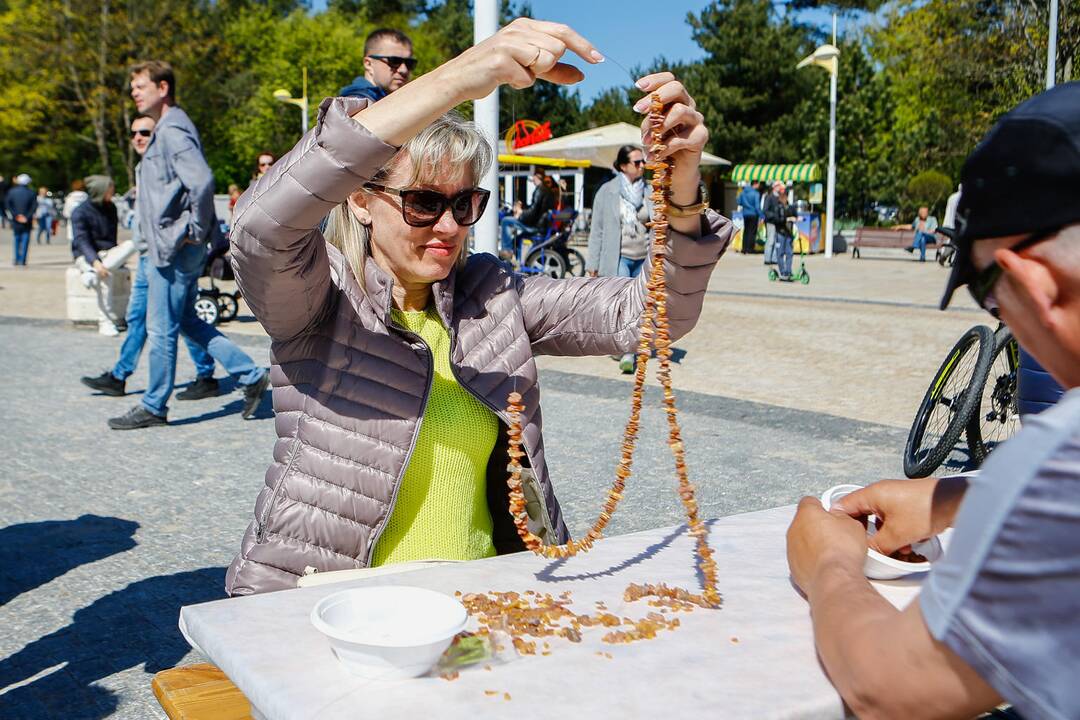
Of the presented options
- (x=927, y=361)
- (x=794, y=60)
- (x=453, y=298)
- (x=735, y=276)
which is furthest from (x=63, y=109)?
(x=453, y=298)

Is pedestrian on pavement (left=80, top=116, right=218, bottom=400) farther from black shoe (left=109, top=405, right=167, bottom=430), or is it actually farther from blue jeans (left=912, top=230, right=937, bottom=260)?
blue jeans (left=912, top=230, right=937, bottom=260)

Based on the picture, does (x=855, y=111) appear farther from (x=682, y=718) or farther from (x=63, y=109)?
(x=682, y=718)

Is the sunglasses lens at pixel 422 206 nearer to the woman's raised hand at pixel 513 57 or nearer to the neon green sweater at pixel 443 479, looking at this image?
the neon green sweater at pixel 443 479

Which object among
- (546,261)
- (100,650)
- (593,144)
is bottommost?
(100,650)

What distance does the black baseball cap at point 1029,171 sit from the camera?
3.47 feet

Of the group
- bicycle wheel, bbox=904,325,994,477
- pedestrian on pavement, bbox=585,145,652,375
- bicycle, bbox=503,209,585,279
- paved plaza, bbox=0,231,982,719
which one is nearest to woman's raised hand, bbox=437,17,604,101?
paved plaza, bbox=0,231,982,719

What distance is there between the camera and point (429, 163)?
7.52ft

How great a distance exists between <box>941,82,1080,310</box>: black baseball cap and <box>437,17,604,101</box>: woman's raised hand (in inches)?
32.7

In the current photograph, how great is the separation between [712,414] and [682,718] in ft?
19.4

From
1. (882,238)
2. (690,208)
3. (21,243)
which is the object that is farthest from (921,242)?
(690,208)

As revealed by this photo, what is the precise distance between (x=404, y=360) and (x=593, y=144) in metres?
17.5

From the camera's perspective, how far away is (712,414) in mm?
7152

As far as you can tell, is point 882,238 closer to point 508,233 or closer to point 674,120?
point 508,233

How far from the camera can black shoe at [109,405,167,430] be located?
6.70m
